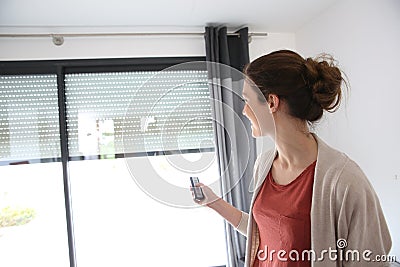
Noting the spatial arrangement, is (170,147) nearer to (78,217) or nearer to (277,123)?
(277,123)

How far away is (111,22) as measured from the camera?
6.63 feet

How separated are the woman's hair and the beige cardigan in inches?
4.4

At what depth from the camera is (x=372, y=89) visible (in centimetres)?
170

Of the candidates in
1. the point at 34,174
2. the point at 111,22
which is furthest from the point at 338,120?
the point at 34,174

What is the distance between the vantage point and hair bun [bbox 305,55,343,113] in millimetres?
829

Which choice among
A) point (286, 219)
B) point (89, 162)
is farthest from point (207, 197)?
point (89, 162)

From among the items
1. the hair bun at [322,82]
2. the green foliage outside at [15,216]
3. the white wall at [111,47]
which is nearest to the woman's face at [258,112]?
the hair bun at [322,82]

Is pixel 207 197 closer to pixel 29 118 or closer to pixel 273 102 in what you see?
pixel 273 102

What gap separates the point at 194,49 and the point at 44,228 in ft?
5.07

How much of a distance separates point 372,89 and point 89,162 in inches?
68.5

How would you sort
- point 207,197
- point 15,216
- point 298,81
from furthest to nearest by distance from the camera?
1. point 15,216
2. point 207,197
3. point 298,81

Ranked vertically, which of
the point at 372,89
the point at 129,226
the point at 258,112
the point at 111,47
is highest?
the point at 111,47

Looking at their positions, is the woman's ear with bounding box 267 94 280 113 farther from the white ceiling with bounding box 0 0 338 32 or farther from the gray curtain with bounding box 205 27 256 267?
the white ceiling with bounding box 0 0 338 32

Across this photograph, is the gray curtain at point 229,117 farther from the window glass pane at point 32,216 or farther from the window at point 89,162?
the window glass pane at point 32,216
